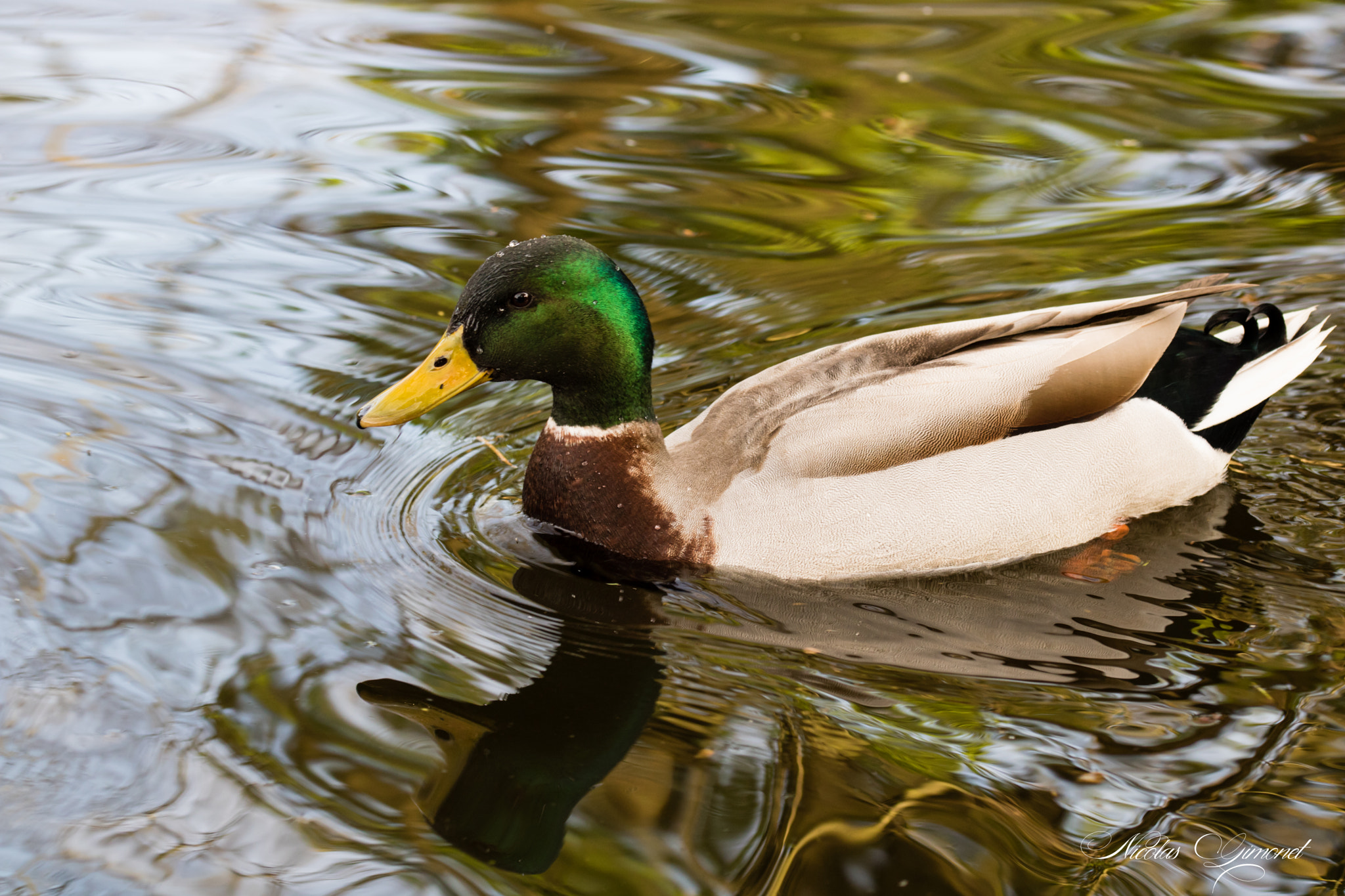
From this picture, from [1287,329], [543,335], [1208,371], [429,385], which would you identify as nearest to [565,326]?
[543,335]

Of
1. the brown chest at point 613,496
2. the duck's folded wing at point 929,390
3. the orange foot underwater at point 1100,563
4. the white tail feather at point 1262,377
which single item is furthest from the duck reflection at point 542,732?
the white tail feather at point 1262,377

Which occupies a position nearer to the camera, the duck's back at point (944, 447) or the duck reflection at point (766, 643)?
the duck reflection at point (766, 643)

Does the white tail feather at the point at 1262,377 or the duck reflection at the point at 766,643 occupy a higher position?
the white tail feather at the point at 1262,377

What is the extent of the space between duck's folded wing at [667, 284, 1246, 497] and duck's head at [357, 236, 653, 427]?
344 millimetres

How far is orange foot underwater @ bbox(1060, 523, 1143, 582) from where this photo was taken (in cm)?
446

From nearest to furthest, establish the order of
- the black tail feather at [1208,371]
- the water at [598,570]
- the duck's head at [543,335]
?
the water at [598,570] < the duck's head at [543,335] < the black tail feather at [1208,371]

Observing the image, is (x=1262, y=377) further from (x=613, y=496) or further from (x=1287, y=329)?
(x=613, y=496)

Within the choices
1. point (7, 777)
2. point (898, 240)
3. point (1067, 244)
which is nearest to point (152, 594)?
point (7, 777)

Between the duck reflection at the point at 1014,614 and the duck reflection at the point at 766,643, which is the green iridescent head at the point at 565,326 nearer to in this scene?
the duck reflection at the point at 766,643

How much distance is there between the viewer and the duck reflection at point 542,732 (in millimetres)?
3273

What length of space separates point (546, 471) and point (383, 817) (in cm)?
161

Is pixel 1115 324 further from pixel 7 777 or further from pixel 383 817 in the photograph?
pixel 7 777

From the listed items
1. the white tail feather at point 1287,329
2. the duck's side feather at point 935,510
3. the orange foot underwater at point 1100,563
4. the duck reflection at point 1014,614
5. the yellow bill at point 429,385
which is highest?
the white tail feather at point 1287,329

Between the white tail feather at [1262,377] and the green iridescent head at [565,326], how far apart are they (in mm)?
1937
